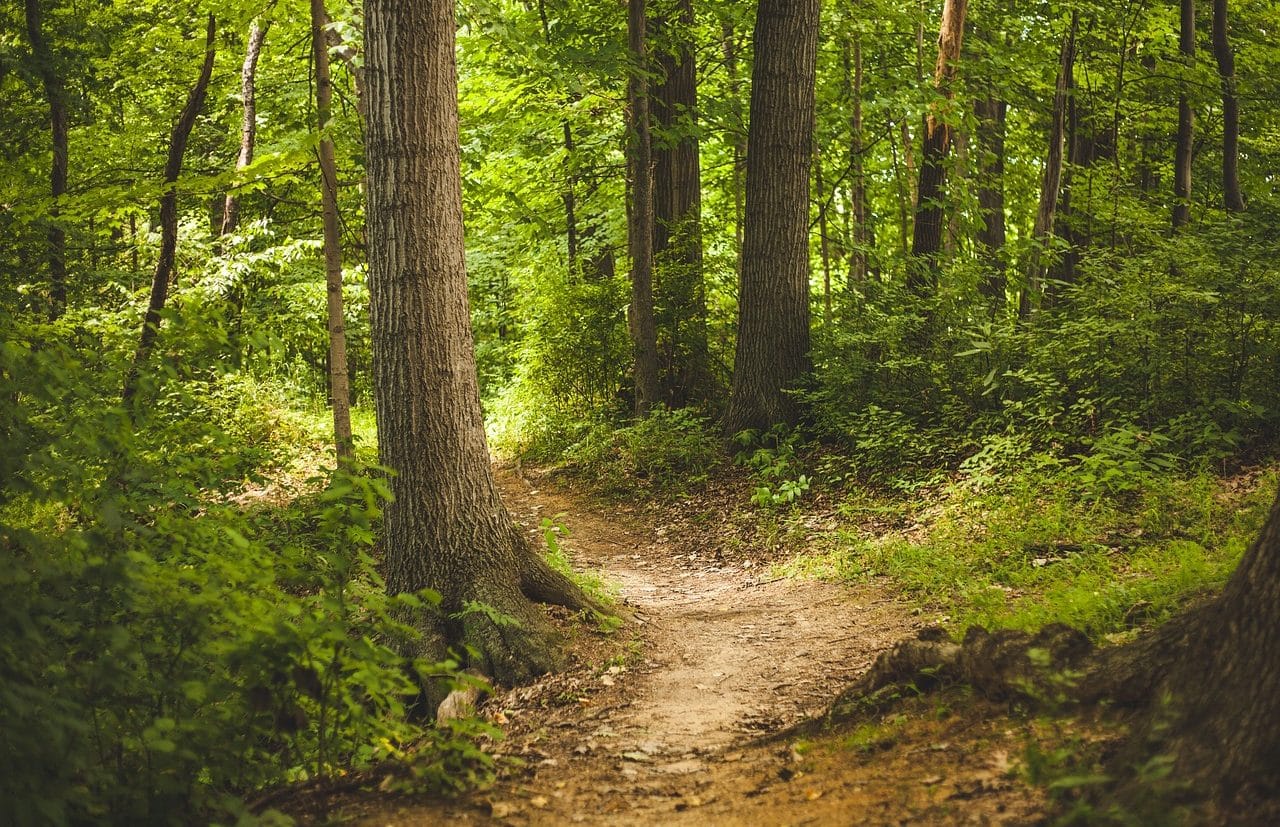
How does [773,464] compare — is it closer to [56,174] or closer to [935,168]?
[935,168]

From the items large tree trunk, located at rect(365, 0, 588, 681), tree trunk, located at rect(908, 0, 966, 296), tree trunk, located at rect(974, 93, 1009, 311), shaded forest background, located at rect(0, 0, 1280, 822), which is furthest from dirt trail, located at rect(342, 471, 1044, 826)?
tree trunk, located at rect(974, 93, 1009, 311)

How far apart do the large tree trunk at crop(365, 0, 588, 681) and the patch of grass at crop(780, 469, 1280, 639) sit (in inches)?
123

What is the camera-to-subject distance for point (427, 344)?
5535 mm

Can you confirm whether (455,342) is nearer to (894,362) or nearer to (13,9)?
(894,362)

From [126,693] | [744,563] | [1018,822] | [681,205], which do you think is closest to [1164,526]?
[744,563]

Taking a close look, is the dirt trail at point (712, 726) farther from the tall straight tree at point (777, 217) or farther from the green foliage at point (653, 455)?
the tall straight tree at point (777, 217)

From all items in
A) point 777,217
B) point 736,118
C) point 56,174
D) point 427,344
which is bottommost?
point 427,344

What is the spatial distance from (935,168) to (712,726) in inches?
377

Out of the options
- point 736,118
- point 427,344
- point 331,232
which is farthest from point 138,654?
point 736,118

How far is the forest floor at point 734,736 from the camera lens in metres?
3.17

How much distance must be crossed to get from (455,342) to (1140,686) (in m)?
4.26

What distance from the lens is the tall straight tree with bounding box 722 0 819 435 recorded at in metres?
10.7

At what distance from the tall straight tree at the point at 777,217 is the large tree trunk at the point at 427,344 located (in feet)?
19.5

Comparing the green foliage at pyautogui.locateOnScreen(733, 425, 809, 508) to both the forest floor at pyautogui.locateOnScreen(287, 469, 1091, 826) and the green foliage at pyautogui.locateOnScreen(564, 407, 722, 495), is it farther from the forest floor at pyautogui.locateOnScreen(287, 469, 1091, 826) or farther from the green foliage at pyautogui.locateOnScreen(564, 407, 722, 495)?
the forest floor at pyautogui.locateOnScreen(287, 469, 1091, 826)
